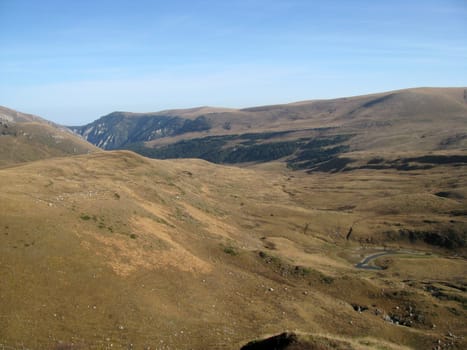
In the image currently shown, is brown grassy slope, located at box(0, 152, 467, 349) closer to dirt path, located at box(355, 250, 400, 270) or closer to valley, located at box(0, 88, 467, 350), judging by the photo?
valley, located at box(0, 88, 467, 350)

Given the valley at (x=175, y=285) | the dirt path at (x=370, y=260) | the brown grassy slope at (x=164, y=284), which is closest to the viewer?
the valley at (x=175, y=285)

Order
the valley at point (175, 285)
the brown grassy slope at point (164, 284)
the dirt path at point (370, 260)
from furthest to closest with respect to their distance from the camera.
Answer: the dirt path at point (370, 260)
the brown grassy slope at point (164, 284)
the valley at point (175, 285)

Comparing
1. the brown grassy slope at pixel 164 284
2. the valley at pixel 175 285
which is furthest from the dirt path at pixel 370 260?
the brown grassy slope at pixel 164 284

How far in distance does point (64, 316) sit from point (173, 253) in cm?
1873

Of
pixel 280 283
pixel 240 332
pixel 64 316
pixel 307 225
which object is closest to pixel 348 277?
pixel 280 283

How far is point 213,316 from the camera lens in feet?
124

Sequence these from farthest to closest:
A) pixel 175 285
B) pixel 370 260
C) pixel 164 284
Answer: pixel 370 260
pixel 175 285
pixel 164 284

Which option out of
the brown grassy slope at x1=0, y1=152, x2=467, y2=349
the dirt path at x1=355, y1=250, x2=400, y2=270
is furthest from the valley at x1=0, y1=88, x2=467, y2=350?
the dirt path at x1=355, y1=250, x2=400, y2=270

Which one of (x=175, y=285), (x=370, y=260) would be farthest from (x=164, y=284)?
(x=370, y=260)

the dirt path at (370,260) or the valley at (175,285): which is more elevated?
the valley at (175,285)

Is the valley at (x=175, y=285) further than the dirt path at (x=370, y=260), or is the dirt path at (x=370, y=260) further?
the dirt path at (x=370, y=260)

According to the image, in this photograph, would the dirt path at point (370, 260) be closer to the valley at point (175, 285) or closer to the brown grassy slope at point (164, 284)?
the valley at point (175, 285)

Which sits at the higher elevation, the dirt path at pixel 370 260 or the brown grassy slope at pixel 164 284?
the brown grassy slope at pixel 164 284

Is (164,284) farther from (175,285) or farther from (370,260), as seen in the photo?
(370,260)
